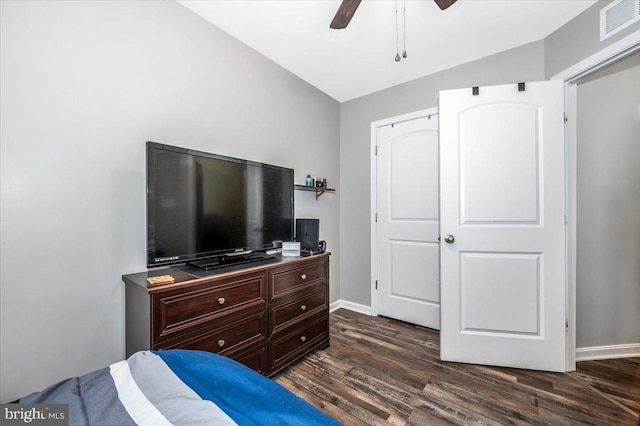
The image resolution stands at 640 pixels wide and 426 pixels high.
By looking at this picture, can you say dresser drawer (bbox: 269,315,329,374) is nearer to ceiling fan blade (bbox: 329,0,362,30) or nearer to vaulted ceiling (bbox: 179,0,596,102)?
ceiling fan blade (bbox: 329,0,362,30)

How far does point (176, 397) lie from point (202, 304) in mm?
829

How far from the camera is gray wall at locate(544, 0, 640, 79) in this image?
68.6 inches

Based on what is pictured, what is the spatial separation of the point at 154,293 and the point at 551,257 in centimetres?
263

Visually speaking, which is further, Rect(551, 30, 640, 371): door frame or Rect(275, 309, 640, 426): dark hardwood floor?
Rect(551, 30, 640, 371): door frame

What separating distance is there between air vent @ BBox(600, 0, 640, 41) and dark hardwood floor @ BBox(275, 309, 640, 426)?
234cm

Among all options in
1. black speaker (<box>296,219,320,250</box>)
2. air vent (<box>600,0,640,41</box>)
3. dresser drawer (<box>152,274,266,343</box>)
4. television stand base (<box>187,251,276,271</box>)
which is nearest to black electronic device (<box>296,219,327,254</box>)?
black speaker (<box>296,219,320,250</box>)

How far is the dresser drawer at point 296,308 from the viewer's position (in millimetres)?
1851

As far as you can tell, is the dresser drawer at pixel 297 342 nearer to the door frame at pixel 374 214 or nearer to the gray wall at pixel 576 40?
the door frame at pixel 374 214

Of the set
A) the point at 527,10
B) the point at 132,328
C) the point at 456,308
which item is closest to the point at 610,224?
the point at 456,308

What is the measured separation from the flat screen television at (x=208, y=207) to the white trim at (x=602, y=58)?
2307 mm

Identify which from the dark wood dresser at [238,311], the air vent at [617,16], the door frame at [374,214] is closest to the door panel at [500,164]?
the air vent at [617,16]

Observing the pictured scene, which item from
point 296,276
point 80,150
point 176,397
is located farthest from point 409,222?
point 80,150

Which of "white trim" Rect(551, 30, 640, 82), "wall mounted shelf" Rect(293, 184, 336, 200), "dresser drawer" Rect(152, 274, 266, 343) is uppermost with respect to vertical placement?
"white trim" Rect(551, 30, 640, 82)

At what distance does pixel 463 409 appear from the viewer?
1594 mm
